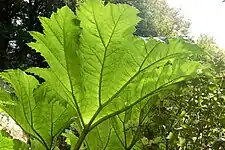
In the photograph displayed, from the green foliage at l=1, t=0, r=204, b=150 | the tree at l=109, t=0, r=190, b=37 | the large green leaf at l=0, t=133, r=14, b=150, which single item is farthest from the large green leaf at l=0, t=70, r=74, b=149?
the tree at l=109, t=0, r=190, b=37

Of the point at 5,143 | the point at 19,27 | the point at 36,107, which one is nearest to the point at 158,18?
the point at 19,27

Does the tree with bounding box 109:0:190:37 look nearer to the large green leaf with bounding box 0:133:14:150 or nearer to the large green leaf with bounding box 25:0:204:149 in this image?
the large green leaf with bounding box 25:0:204:149

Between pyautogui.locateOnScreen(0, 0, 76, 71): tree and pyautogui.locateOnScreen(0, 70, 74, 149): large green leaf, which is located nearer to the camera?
pyautogui.locateOnScreen(0, 70, 74, 149): large green leaf

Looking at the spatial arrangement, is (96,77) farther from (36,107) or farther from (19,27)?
(19,27)

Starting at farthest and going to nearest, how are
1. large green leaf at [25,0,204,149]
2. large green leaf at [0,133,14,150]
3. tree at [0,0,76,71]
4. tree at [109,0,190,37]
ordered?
tree at [109,0,190,37] → tree at [0,0,76,71] → large green leaf at [25,0,204,149] → large green leaf at [0,133,14,150]

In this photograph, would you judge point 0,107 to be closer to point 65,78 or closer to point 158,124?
point 65,78

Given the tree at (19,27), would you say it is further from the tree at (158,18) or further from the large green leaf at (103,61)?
the large green leaf at (103,61)

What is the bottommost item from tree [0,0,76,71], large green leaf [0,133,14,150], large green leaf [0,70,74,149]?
large green leaf [0,133,14,150]

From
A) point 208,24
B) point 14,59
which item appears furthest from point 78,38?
point 14,59
